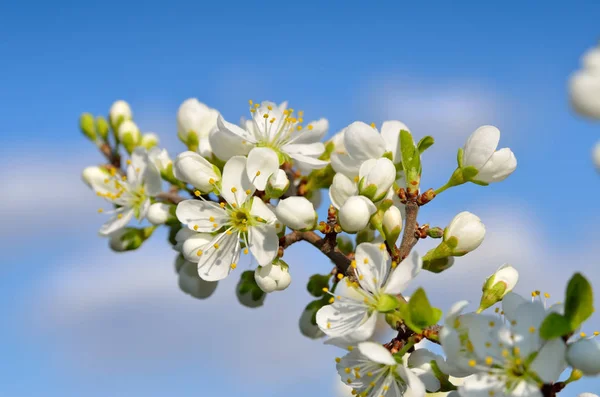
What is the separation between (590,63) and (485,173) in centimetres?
92

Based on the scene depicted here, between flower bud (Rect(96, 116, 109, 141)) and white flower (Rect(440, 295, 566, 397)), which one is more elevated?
flower bud (Rect(96, 116, 109, 141))

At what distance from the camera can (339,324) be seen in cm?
279

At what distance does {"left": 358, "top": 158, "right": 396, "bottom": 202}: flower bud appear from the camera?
2971 mm

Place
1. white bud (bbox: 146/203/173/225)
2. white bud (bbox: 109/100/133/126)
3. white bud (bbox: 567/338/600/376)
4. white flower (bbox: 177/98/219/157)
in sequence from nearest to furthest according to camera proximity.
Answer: white bud (bbox: 567/338/600/376)
white bud (bbox: 146/203/173/225)
white flower (bbox: 177/98/219/157)
white bud (bbox: 109/100/133/126)

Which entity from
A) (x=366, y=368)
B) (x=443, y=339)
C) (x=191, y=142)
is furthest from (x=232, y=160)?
(x=443, y=339)

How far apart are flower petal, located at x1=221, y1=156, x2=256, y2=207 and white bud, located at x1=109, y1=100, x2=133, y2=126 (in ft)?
5.10

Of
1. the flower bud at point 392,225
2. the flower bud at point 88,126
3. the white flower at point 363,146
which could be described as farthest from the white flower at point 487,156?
the flower bud at point 88,126

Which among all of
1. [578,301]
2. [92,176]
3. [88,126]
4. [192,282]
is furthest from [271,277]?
[88,126]

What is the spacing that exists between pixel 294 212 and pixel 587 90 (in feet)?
4.00

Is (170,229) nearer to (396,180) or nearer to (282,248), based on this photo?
(282,248)

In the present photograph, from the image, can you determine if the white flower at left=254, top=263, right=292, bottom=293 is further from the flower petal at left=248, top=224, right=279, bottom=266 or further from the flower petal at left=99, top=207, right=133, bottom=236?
the flower petal at left=99, top=207, right=133, bottom=236

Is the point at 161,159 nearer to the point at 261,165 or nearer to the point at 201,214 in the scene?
the point at 201,214

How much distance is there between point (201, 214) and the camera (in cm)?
329

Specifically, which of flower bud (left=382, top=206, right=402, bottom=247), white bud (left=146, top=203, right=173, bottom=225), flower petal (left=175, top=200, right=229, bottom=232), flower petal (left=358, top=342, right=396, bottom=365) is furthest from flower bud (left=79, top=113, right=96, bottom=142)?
flower petal (left=358, top=342, right=396, bottom=365)
